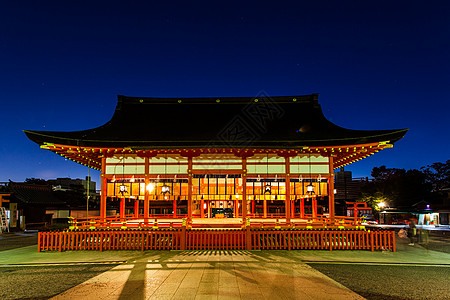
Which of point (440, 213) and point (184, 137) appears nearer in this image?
point (184, 137)

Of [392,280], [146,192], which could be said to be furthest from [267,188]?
[392,280]

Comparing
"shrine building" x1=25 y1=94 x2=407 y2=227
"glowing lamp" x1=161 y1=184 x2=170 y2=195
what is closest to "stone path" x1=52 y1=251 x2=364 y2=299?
"glowing lamp" x1=161 y1=184 x2=170 y2=195

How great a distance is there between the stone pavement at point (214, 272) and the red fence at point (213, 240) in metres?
0.56

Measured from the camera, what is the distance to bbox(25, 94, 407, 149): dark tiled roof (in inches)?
617

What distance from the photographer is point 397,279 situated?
987cm

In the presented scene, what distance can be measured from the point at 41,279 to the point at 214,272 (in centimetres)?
562

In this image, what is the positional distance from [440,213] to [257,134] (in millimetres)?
39731

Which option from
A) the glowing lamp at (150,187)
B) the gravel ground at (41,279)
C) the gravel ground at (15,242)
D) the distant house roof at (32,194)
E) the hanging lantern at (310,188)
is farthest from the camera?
the distant house roof at (32,194)

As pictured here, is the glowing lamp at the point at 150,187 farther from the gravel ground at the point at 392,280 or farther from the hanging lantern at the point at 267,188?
the gravel ground at the point at 392,280

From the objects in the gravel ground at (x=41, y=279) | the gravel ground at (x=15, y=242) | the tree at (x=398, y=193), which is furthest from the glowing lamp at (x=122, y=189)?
the tree at (x=398, y=193)

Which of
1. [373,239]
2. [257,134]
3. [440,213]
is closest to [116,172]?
[257,134]

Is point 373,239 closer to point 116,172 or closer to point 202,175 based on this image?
point 202,175

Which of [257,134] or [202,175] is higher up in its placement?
[257,134]

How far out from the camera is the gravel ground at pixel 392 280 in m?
8.40
